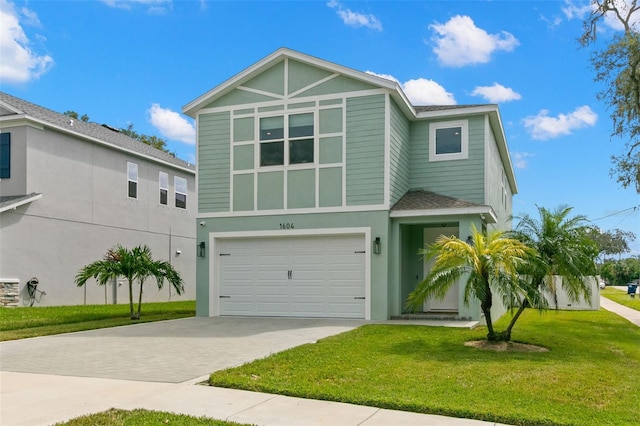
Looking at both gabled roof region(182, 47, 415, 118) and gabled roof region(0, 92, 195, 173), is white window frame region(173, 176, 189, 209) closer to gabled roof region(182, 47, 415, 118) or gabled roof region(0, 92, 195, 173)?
gabled roof region(0, 92, 195, 173)

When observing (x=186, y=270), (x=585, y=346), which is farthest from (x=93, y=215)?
(x=585, y=346)

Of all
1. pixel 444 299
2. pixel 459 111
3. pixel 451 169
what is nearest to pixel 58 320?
pixel 444 299

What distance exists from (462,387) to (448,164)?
32.4 feet

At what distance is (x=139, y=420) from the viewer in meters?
5.49

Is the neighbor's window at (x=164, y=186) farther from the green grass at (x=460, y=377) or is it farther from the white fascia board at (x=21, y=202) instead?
the green grass at (x=460, y=377)

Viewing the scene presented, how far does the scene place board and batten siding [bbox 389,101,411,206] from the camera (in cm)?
1467

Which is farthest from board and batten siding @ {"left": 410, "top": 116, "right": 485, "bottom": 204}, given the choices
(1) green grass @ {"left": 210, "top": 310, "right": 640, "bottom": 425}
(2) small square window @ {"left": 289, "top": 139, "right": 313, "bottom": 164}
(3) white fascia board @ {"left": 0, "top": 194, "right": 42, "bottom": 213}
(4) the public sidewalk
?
(3) white fascia board @ {"left": 0, "top": 194, "right": 42, "bottom": 213}

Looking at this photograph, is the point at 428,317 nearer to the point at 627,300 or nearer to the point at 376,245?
the point at 376,245

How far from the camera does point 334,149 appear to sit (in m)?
14.9

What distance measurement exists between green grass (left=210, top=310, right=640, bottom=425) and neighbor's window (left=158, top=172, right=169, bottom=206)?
17361 millimetres

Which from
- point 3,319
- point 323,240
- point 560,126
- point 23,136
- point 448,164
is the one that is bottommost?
point 3,319

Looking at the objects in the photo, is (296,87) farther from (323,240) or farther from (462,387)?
(462,387)

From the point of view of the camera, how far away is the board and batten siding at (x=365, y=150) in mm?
14375

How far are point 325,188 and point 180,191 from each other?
A: 14.8 m
